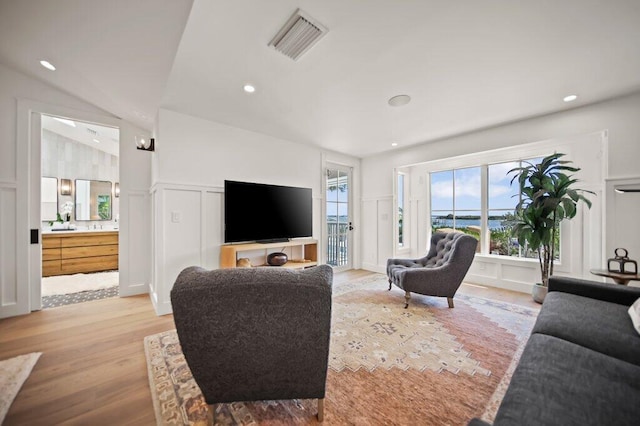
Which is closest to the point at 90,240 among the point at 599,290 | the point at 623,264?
the point at 599,290

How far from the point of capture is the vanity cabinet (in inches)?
167

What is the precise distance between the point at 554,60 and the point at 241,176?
3.61 metres

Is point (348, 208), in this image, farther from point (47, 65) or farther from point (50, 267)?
point (50, 267)

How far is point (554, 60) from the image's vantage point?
2020 mm

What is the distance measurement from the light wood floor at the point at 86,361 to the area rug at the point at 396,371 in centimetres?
13

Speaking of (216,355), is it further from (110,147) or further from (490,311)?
(110,147)

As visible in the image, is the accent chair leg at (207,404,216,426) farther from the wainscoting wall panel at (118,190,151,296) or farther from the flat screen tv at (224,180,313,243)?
the wainscoting wall panel at (118,190,151,296)

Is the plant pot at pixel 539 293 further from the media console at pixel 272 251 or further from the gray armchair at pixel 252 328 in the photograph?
the gray armchair at pixel 252 328

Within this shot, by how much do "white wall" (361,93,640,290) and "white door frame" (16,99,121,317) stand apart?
5052 millimetres

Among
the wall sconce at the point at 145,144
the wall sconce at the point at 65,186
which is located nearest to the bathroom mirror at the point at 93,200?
the wall sconce at the point at 65,186

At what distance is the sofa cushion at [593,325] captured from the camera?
45.2 inches

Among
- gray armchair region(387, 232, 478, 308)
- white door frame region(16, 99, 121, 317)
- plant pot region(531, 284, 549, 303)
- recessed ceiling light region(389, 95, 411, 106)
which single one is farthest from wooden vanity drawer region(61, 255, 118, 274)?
plant pot region(531, 284, 549, 303)

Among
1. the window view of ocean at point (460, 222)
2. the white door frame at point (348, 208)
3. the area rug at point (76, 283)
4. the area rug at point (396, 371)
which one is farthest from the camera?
the white door frame at point (348, 208)

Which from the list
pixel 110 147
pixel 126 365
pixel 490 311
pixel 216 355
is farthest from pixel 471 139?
pixel 110 147
